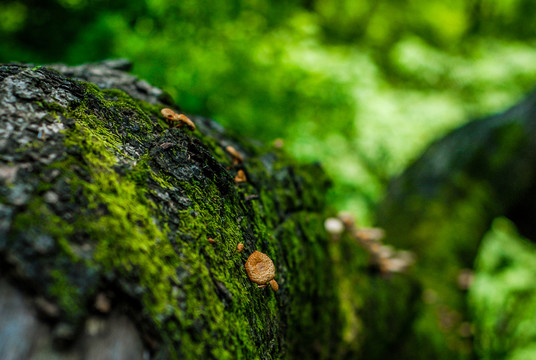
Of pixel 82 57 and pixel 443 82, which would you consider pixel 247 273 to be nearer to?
pixel 82 57

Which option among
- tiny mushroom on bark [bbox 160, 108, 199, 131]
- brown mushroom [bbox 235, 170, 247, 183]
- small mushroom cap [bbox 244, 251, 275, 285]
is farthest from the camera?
brown mushroom [bbox 235, 170, 247, 183]

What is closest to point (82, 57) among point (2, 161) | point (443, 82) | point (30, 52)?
point (30, 52)

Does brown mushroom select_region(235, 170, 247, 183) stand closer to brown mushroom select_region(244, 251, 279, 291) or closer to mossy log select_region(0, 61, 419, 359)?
mossy log select_region(0, 61, 419, 359)

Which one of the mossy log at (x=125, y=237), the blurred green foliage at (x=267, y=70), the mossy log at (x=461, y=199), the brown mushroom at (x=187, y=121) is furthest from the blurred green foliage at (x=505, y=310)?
the brown mushroom at (x=187, y=121)

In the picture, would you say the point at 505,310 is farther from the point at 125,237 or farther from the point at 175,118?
the point at 125,237

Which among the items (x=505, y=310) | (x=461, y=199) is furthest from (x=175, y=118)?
(x=505, y=310)

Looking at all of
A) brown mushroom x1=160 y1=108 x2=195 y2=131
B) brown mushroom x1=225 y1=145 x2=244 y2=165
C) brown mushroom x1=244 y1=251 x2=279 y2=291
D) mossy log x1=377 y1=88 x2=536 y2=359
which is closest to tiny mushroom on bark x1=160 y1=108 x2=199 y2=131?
brown mushroom x1=160 y1=108 x2=195 y2=131
